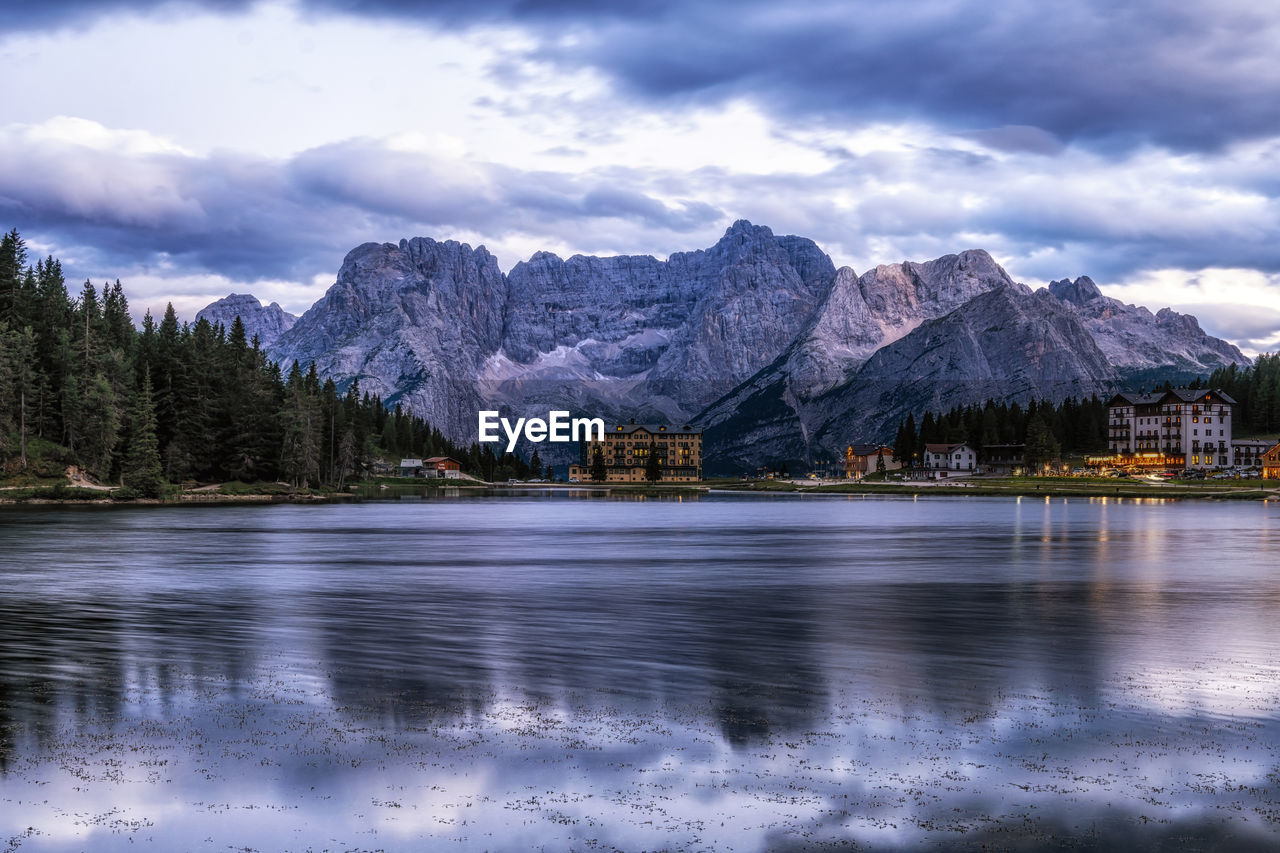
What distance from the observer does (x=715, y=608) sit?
49156 mm

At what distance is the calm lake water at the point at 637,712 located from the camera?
56.0 ft

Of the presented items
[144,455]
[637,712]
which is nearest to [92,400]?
[144,455]

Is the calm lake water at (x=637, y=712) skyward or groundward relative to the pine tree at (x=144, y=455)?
groundward

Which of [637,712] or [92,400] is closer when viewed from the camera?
[637,712]

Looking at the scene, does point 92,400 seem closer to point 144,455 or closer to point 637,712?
point 144,455

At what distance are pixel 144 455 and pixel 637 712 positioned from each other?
16645 centimetres

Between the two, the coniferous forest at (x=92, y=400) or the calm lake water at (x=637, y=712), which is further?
the coniferous forest at (x=92, y=400)

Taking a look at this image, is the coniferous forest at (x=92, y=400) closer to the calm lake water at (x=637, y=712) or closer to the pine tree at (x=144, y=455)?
the pine tree at (x=144, y=455)

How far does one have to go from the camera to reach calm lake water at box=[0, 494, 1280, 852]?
17062 mm

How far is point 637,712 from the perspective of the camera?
25328 millimetres

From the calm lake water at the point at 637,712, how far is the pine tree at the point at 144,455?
11551 centimetres

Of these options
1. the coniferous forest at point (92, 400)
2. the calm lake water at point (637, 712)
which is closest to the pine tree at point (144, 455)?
the coniferous forest at point (92, 400)

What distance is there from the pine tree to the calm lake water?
116 m

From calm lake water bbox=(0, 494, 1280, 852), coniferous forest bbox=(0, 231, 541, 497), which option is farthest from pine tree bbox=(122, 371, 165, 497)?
calm lake water bbox=(0, 494, 1280, 852)
